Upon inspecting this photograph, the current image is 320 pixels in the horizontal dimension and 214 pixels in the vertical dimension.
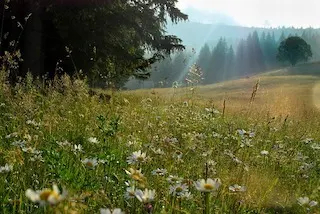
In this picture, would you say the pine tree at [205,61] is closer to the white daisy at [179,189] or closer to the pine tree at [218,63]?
the pine tree at [218,63]

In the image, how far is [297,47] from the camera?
8788cm

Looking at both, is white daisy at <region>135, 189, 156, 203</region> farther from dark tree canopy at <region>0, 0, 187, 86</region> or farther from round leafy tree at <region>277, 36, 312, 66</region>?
round leafy tree at <region>277, 36, 312, 66</region>

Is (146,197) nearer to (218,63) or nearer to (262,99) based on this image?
(262,99)

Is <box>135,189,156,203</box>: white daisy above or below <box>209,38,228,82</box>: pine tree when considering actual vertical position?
above

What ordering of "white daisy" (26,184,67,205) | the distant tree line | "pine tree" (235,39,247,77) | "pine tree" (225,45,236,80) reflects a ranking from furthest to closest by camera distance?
1. "pine tree" (225,45,236,80)
2. "pine tree" (235,39,247,77)
3. the distant tree line
4. "white daisy" (26,184,67,205)

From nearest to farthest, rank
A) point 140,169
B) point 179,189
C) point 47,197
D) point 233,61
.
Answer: point 47,197 < point 140,169 < point 179,189 < point 233,61

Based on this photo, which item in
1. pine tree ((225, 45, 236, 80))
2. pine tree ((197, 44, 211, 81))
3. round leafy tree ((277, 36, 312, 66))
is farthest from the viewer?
pine tree ((197, 44, 211, 81))

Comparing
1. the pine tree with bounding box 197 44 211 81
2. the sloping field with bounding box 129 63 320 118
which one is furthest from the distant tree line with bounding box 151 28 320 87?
the sloping field with bounding box 129 63 320 118

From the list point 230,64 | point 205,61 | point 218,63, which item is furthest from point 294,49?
point 205,61

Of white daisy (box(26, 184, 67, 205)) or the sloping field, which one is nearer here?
white daisy (box(26, 184, 67, 205))

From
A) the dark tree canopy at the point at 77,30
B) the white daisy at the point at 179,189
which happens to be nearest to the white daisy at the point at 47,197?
the white daisy at the point at 179,189

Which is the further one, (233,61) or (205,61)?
(205,61)

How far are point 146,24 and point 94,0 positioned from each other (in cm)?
227

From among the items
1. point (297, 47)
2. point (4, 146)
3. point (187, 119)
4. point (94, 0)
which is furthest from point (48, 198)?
point (297, 47)
